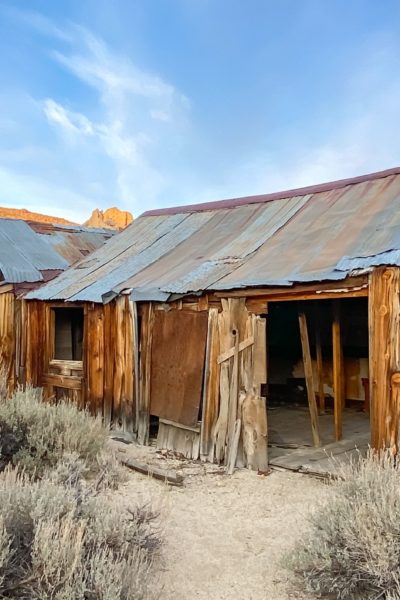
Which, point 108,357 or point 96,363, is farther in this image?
point 96,363

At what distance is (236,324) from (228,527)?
287cm

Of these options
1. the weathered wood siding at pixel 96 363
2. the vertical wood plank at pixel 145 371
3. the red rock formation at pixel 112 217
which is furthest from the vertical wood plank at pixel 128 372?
the red rock formation at pixel 112 217

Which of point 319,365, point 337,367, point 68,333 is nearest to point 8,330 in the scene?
point 68,333

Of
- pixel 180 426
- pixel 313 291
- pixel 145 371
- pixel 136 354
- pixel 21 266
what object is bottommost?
pixel 180 426

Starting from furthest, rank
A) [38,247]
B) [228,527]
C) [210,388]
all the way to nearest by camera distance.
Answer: [38,247], [210,388], [228,527]

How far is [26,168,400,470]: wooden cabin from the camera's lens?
6.54 metres

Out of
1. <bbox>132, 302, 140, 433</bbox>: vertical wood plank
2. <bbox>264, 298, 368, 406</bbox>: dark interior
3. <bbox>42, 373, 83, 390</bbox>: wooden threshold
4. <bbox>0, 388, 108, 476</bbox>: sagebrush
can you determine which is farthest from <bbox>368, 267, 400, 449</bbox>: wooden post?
<bbox>42, 373, 83, 390</bbox>: wooden threshold

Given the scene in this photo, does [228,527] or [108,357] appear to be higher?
[108,357]

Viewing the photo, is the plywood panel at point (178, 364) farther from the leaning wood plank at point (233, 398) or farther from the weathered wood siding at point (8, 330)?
the weathered wood siding at point (8, 330)

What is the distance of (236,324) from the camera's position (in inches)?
292

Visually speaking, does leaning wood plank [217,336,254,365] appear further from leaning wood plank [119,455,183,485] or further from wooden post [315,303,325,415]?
wooden post [315,303,325,415]

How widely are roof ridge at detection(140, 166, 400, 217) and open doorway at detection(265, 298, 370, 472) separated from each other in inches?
82.5

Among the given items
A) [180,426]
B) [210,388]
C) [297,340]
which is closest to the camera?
[210,388]

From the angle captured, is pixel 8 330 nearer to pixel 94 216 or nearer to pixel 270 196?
pixel 270 196
